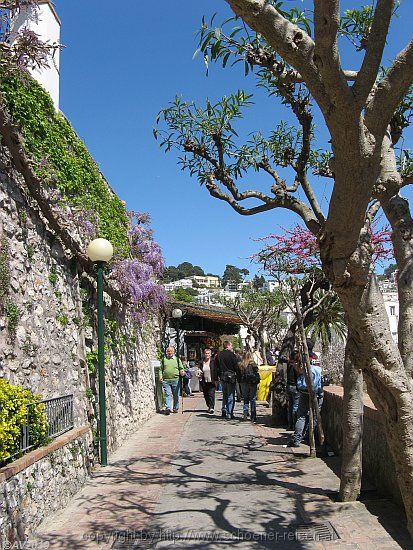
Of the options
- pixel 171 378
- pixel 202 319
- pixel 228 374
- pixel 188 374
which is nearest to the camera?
pixel 228 374

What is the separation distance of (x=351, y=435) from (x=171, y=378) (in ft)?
31.2

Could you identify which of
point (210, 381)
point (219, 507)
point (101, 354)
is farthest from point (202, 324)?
point (219, 507)

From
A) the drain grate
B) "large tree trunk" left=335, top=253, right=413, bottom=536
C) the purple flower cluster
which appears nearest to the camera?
"large tree trunk" left=335, top=253, right=413, bottom=536

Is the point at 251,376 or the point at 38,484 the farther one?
the point at 251,376

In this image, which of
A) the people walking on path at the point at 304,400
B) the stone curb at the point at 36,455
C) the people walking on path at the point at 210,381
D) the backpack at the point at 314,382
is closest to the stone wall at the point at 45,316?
the stone curb at the point at 36,455

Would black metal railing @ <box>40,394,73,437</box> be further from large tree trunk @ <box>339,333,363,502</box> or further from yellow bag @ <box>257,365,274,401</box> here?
yellow bag @ <box>257,365,274,401</box>

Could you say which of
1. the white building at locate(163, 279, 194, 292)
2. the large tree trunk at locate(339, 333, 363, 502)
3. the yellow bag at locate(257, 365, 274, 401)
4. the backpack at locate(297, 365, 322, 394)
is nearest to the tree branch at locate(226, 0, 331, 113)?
the large tree trunk at locate(339, 333, 363, 502)

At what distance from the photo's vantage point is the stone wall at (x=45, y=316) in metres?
6.55

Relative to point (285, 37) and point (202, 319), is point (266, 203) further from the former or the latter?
point (202, 319)

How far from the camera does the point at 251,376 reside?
13820 mm

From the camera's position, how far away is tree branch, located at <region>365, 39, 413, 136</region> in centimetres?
376

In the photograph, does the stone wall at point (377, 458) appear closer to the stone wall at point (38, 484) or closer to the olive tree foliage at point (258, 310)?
the stone wall at point (38, 484)

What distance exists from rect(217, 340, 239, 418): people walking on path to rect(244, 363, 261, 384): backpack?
0.96ft

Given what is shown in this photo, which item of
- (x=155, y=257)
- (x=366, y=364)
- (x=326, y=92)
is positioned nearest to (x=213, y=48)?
(x=326, y=92)
